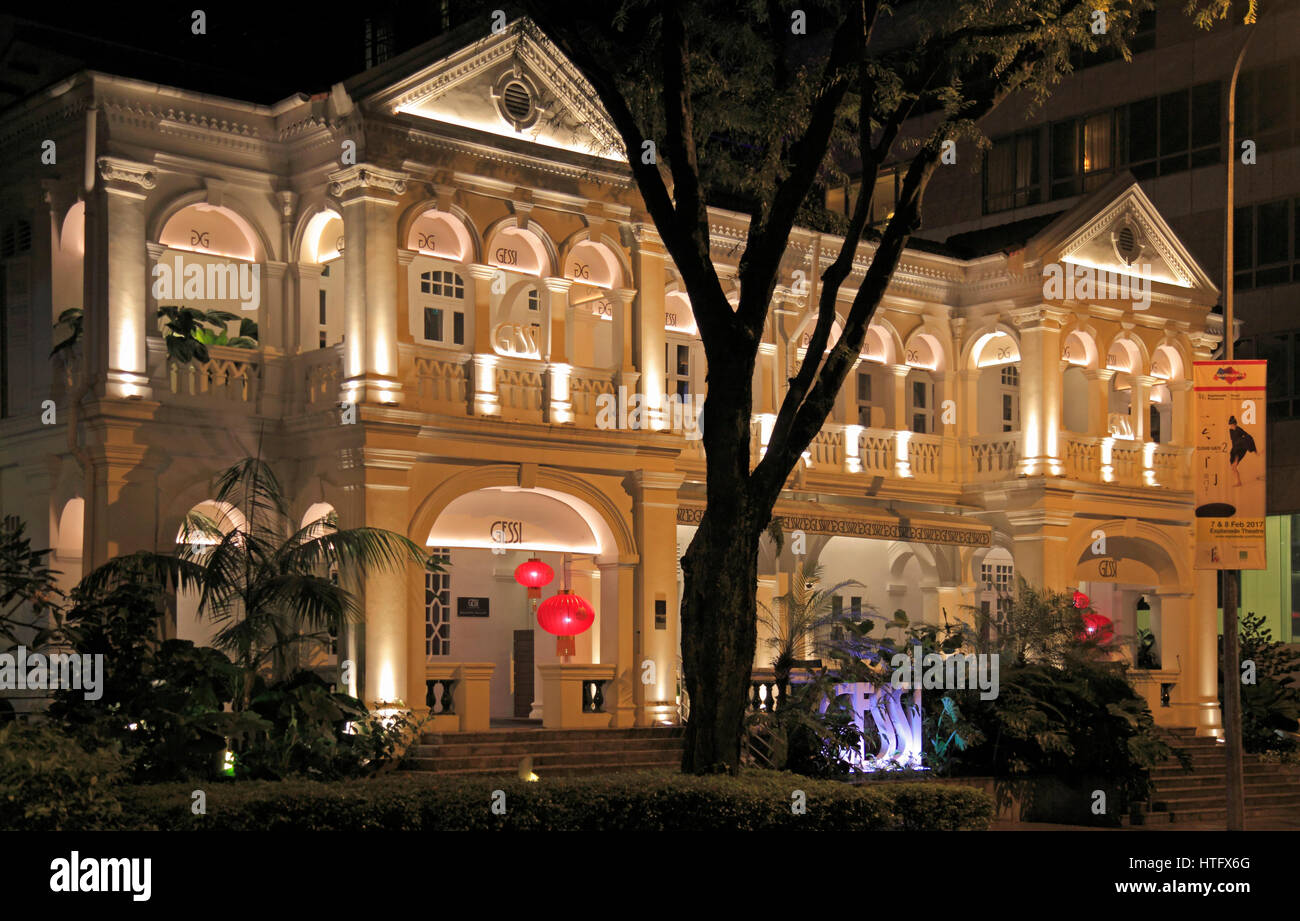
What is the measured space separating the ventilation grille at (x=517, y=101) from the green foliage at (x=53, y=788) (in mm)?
10960

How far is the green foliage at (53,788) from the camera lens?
1119cm

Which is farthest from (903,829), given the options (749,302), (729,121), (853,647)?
(853,647)

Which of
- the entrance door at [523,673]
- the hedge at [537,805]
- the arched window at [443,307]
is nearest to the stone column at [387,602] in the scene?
the arched window at [443,307]

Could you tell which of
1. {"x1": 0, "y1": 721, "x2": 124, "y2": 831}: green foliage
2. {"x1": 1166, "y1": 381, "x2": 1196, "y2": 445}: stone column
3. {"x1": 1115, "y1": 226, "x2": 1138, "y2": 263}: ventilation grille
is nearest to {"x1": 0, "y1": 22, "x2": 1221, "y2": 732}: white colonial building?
{"x1": 1166, "y1": 381, "x2": 1196, "y2": 445}: stone column

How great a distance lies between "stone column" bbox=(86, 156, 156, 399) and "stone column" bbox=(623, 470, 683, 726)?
6305 millimetres

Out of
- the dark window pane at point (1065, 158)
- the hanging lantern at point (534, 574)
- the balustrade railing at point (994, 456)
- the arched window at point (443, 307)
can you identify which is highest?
the dark window pane at point (1065, 158)

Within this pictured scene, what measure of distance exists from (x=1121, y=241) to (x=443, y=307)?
473 inches

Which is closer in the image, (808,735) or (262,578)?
(262,578)

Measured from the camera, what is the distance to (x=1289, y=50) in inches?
1388

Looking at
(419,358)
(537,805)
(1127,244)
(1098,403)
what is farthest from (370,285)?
(1127,244)

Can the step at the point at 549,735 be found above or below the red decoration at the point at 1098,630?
below

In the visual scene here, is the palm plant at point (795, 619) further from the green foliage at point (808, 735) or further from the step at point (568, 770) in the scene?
the step at point (568, 770)

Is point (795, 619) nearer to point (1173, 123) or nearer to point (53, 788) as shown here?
point (53, 788)

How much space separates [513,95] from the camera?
20578 mm
